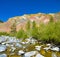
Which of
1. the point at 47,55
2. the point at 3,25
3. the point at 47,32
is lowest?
the point at 47,55

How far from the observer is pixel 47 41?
1706 cm

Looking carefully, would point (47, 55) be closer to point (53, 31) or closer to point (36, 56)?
point (36, 56)

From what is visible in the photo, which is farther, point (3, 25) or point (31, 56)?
point (3, 25)

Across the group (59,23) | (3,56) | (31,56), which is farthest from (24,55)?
(59,23)

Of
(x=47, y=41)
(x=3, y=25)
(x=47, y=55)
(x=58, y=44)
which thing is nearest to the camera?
(x=47, y=55)

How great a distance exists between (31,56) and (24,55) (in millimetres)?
558

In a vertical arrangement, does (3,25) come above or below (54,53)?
above

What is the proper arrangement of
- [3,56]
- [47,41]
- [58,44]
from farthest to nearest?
[47,41] → [58,44] → [3,56]

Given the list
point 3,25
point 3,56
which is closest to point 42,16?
point 3,25

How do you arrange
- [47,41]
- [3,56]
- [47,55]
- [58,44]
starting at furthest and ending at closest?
[47,41], [58,44], [47,55], [3,56]

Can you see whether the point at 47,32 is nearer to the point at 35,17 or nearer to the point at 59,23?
the point at 59,23

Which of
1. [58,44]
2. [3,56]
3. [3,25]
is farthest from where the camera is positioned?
[3,25]

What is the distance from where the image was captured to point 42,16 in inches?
4168

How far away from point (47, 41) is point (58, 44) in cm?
166
